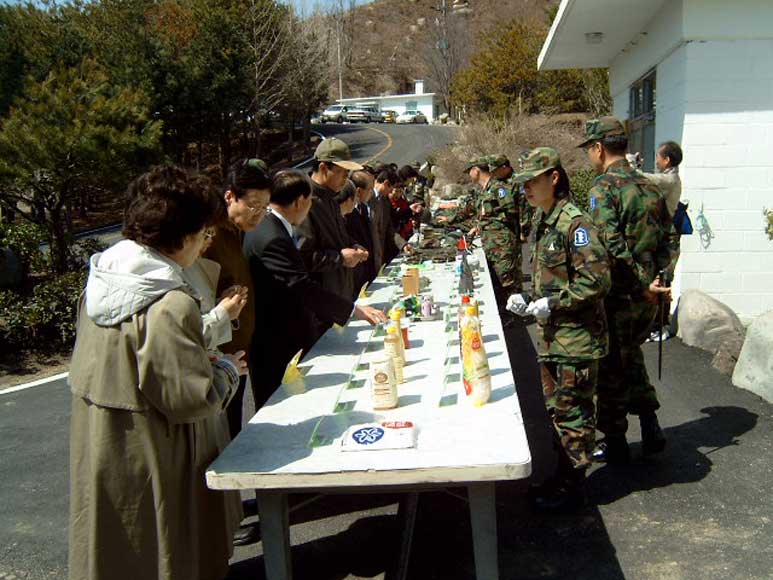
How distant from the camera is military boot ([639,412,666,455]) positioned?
4.23 metres

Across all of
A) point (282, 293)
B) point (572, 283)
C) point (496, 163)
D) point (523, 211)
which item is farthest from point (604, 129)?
point (496, 163)

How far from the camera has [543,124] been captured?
21.8 m

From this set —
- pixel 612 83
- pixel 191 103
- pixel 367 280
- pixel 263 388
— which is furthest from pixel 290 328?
pixel 191 103

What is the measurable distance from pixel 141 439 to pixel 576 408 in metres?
2.27

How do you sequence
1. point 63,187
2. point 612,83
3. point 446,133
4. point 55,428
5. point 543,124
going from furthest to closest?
point 446,133, point 543,124, point 612,83, point 63,187, point 55,428

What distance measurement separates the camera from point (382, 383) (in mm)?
2773

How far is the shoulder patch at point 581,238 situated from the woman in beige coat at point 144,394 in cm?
193

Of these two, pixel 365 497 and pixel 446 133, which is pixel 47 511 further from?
pixel 446 133

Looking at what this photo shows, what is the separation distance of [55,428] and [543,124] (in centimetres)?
1920

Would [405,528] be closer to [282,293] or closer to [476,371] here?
[476,371]

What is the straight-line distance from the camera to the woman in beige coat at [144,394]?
84.4 inches

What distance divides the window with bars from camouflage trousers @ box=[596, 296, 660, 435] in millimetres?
5445

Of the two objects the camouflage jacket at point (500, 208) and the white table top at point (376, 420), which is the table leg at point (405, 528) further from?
the camouflage jacket at point (500, 208)

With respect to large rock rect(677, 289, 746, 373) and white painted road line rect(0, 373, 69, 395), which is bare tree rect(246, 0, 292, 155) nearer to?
white painted road line rect(0, 373, 69, 395)
